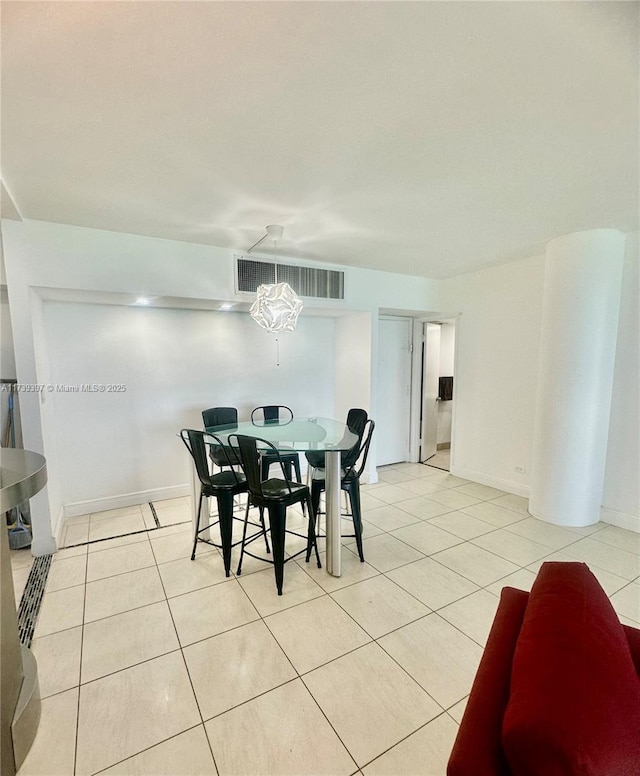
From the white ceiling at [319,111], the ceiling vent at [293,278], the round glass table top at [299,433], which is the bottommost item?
the round glass table top at [299,433]

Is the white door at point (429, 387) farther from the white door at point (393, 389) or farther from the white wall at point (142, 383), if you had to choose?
the white wall at point (142, 383)

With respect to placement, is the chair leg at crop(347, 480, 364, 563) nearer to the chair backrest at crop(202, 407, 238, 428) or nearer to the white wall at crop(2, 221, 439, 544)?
the chair backrest at crop(202, 407, 238, 428)

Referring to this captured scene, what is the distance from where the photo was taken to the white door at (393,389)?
4883mm

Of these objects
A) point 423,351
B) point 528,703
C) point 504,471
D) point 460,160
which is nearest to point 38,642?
point 528,703

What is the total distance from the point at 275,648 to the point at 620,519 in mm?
3260

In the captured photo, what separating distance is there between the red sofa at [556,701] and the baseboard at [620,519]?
296 centimetres

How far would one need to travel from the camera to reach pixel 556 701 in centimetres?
67

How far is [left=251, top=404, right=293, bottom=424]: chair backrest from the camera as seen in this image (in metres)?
4.18

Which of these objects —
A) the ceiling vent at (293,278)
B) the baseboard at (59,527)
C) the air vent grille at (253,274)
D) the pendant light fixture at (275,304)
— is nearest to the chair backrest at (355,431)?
the pendant light fixture at (275,304)

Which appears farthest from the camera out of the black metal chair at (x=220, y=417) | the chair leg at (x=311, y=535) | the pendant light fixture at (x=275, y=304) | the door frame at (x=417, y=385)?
the door frame at (x=417, y=385)

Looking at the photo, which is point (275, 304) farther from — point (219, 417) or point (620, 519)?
point (620, 519)

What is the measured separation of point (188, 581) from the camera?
8.09 feet

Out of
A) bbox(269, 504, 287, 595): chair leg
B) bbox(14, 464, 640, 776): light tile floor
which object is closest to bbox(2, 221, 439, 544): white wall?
bbox(14, 464, 640, 776): light tile floor

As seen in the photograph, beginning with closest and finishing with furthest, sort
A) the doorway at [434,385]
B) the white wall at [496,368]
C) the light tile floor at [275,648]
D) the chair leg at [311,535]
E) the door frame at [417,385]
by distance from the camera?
the light tile floor at [275,648], the chair leg at [311,535], the white wall at [496,368], the door frame at [417,385], the doorway at [434,385]
